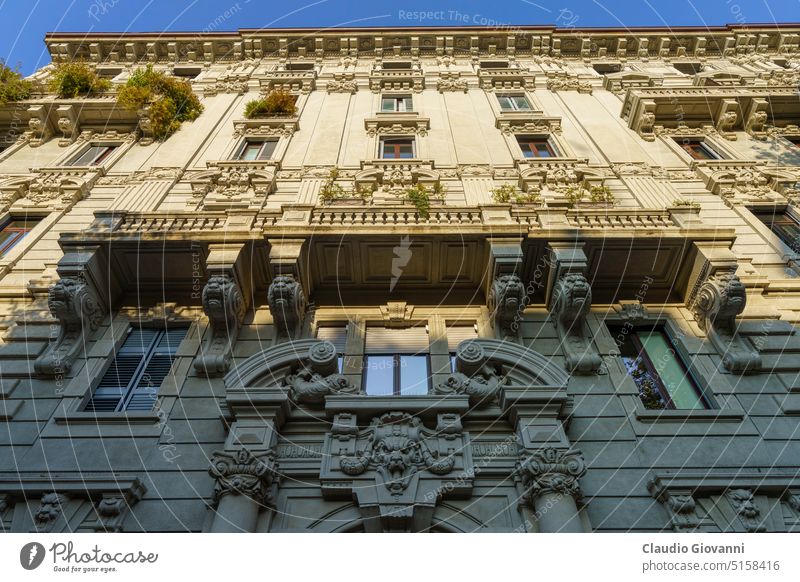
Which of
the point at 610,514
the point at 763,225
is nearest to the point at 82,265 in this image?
the point at 610,514

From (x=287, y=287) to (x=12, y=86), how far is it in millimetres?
16815

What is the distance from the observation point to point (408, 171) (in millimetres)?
17625

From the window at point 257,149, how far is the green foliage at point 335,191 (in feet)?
11.2

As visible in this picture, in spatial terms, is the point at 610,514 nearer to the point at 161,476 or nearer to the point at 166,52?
the point at 161,476

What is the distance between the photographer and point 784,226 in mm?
15484

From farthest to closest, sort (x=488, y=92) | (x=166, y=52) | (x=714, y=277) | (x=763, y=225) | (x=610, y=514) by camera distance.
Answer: (x=166, y=52) < (x=488, y=92) < (x=763, y=225) < (x=714, y=277) < (x=610, y=514)

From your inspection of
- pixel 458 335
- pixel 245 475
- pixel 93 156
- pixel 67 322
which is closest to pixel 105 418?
pixel 67 322

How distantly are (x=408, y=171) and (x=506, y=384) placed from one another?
915 centimetres

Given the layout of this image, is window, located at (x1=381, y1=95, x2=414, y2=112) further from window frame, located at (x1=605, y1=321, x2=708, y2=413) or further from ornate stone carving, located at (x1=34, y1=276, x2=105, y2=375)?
ornate stone carving, located at (x1=34, y1=276, x2=105, y2=375)

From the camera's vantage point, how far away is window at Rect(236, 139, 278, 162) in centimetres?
1947

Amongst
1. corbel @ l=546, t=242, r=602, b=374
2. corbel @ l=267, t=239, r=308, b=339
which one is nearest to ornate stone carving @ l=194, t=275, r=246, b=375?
corbel @ l=267, t=239, r=308, b=339

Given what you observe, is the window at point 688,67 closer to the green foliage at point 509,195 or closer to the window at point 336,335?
the green foliage at point 509,195

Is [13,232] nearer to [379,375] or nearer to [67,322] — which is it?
[67,322]

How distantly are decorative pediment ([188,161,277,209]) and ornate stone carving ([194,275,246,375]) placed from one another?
16.0ft
